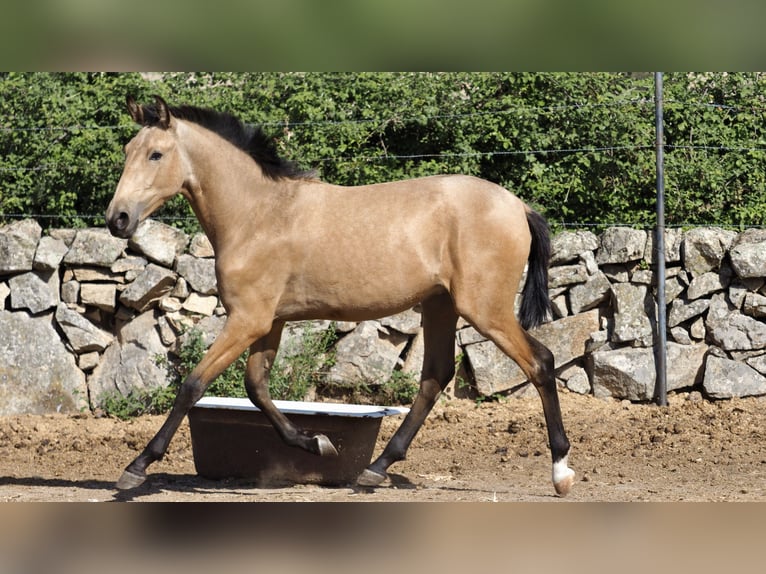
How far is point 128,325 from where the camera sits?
8680 mm

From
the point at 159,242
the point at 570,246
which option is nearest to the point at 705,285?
the point at 570,246

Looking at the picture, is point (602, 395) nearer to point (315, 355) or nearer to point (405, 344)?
point (405, 344)

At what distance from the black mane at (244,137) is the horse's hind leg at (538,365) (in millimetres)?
1559

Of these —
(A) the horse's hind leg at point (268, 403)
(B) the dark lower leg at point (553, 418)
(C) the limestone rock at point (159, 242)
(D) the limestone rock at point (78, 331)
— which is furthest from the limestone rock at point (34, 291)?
(B) the dark lower leg at point (553, 418)

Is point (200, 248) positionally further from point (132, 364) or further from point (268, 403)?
point (268, 403)

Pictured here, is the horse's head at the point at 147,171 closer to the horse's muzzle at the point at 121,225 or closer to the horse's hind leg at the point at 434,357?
the horse's muzzle at the point at 121,225

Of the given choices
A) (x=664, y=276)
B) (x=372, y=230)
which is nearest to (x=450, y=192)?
(x=372, y=230)

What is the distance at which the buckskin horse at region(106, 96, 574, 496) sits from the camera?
518 cm

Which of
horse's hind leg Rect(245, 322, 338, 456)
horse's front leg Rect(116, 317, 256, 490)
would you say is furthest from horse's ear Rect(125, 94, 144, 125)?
horse's hind leg Rect(245, 322, 338, 456)

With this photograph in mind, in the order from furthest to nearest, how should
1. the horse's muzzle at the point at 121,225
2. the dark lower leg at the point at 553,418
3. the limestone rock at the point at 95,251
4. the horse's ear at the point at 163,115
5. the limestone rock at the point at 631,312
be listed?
1. the limestone rock at the point at 95,251
2. the limestone rock at the point at 631,312
3. the dark lower leg at the point at 553,418
4. the horse's ear at the point at 163,115
5. the horse's muzzle at the point at 121,225

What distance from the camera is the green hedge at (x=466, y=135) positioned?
9.05 metres

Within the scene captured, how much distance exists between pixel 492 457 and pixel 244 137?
3098 millimetres

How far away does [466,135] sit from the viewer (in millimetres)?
9320

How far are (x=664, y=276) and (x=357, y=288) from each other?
4.10 meters
